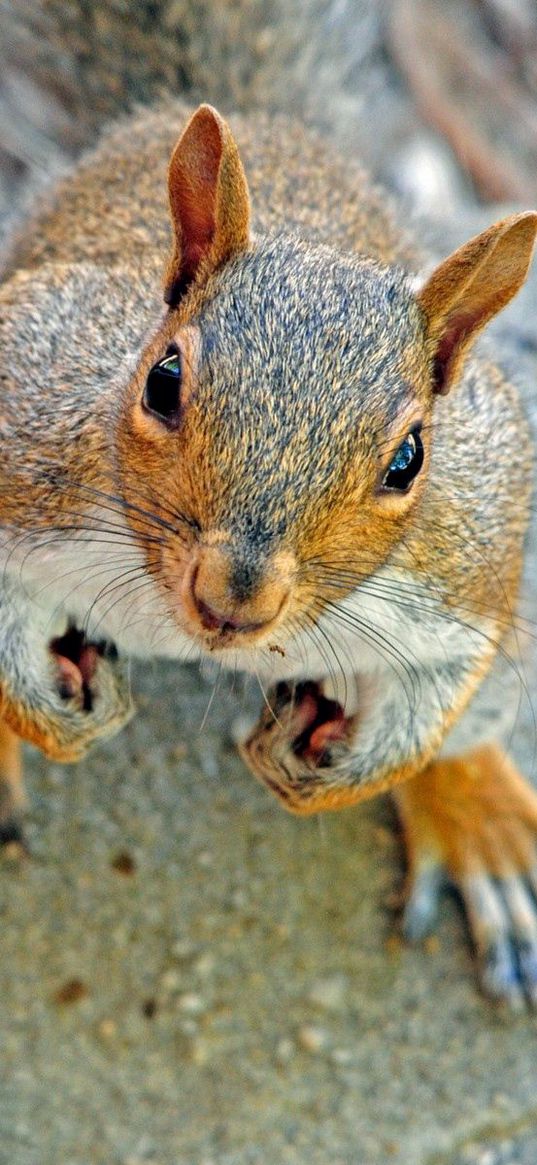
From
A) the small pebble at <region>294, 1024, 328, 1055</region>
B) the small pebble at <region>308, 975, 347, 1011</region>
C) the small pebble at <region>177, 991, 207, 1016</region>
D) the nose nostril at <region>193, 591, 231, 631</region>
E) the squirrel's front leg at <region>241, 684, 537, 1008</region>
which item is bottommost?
the small pebble at <region>177, 991, 207, 1016</region>

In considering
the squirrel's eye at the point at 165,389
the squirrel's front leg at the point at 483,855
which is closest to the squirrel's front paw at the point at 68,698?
the squirrel's eye at the point at 165,389

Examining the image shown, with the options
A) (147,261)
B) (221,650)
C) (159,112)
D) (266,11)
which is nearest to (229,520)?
(221,650)

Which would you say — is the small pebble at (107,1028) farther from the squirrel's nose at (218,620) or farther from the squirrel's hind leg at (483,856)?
the squirrel's nose at (218,620)

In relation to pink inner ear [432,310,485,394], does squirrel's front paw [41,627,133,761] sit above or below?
below

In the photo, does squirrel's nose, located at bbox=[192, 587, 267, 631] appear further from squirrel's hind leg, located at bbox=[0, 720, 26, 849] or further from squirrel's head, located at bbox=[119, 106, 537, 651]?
squirrel's hind leg, located at bbox=[0, 720, 26, 849]

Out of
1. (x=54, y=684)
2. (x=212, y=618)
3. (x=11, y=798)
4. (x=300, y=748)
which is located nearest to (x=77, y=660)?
(x=54, y=684)

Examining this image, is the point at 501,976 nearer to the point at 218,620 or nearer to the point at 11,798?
the point at 11,798

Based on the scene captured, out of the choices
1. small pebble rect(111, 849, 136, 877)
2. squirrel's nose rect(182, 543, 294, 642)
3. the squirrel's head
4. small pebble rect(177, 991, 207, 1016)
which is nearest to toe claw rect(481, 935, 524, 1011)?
small pebble rect(177, 991, 207, 1016)
